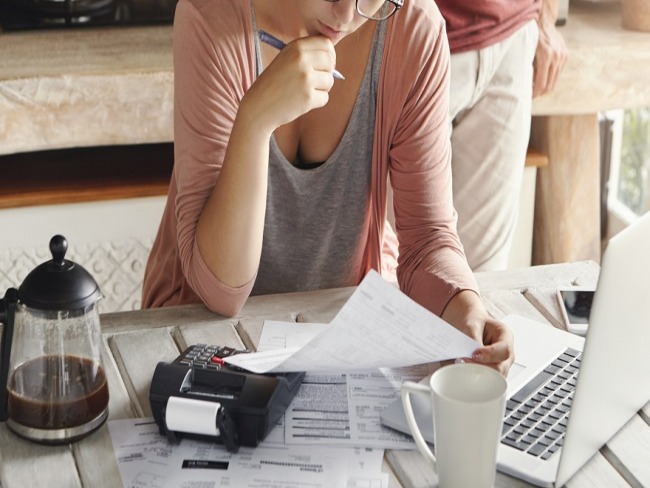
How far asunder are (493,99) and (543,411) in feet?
4.23

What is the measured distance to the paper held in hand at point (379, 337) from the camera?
956 mm

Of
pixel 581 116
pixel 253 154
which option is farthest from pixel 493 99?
pixel 253 154

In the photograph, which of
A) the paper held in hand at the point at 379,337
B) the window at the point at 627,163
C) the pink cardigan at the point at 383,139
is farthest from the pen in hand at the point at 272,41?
the window at the point at 627,163

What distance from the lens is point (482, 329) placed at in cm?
111

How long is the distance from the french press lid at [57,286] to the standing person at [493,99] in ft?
4.37

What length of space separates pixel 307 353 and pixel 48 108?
1268 mm

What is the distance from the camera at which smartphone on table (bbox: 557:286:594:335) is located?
3.89 feet

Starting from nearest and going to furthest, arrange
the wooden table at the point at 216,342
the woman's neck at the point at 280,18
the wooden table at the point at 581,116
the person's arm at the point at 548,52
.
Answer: the wooden table at the point at 216,342, the woman's neck at the point at 280,18, the person's arm at the point at 548,52, the wooden table at the point at 581,116

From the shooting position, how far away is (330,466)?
3.04ft

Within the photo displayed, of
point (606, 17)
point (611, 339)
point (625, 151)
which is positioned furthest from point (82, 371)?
point (625, 151)

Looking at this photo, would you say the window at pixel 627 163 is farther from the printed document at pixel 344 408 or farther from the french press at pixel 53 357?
the french press at pixel 53 357

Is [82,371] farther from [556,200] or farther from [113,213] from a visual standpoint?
[556,200]

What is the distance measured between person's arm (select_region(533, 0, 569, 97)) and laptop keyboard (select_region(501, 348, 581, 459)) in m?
1.27

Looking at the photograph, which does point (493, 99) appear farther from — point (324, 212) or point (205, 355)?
point (205, 355)
